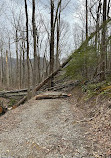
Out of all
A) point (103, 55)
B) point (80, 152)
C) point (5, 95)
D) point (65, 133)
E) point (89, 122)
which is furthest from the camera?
point (5, 95)

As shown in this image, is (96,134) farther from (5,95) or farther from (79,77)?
(5,95)

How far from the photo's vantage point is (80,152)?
2.55 metres

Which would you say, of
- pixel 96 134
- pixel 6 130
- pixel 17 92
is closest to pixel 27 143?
pixel 6 130

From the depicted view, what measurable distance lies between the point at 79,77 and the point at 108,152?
7062mm

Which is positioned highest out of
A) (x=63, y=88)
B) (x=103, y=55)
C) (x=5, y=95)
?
(x=103, y=55)

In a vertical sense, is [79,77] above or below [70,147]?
above

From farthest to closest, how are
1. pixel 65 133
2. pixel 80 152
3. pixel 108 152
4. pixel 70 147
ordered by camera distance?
pixel 65 133
pixel 70 147
pixel 80 152
pixel 108 152

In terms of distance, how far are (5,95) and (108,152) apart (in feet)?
41.1

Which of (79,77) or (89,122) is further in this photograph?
(79,77)

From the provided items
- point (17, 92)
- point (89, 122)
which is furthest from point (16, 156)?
point (17, 92)

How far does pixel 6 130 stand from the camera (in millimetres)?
4227

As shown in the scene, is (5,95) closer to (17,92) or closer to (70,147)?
(17,92)

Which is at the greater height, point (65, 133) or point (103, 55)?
point (103, 55)

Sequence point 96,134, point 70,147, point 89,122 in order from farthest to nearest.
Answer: point 89,122, point 96,134, point 70,147
